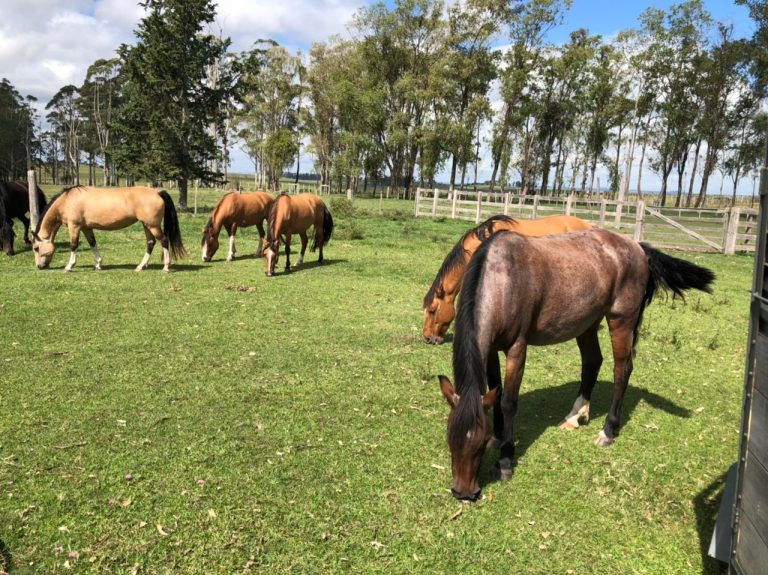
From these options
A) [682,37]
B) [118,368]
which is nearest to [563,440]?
[118,368]

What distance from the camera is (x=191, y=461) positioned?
12.4 feet

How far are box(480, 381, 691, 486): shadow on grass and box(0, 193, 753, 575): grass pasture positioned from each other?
28mm

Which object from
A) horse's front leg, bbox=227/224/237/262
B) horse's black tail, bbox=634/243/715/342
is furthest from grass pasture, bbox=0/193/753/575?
horse's front leg, bbox=227/224/237/262

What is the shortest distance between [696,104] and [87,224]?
4763 centimetres

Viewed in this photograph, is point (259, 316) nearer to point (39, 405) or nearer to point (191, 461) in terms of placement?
point (39, 405)

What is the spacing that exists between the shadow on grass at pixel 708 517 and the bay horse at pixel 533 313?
0.82m

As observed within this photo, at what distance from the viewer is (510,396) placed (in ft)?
12.5

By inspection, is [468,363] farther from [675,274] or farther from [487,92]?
[487,92]

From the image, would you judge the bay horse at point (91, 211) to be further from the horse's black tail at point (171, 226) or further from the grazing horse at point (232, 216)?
the grazing horse at point (232, 216)

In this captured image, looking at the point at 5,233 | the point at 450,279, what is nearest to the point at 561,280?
the point at 450,279

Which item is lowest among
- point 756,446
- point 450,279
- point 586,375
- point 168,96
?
point 586,375

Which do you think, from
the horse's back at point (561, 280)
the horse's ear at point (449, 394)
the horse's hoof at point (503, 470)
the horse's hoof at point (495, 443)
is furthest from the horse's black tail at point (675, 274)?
the horse's ear at point (449, 394)

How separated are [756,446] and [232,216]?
12032 mm

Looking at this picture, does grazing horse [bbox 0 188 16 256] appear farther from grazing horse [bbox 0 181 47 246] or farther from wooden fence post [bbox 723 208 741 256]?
wooden fence post [bbox 723 208 741 256]
